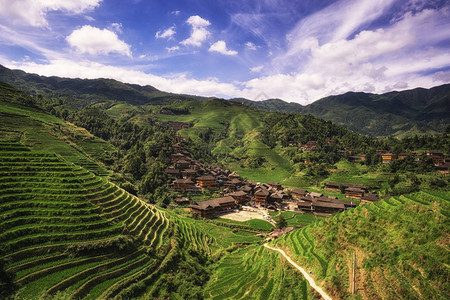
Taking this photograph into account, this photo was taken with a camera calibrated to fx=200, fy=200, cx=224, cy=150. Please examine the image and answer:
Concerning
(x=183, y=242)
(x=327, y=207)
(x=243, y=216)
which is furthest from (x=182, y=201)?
(x=327, y=207)

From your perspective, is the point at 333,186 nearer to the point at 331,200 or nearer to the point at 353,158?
the point at 331,200

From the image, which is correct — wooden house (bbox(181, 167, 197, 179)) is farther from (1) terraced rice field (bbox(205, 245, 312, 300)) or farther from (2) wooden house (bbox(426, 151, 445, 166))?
(2) wooden house (bbox(426, 151, 445, 166))

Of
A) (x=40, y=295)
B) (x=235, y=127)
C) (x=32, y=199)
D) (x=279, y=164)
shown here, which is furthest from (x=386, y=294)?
(x=235, y=127)

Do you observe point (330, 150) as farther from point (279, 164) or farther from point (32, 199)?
point (32, 199)

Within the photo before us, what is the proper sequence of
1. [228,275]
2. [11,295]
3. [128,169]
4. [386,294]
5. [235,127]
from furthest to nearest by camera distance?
[235,127] → [128,169] → [228,275] → [11,295] → [386,294]

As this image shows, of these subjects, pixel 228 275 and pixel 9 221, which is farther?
pixel 228 275

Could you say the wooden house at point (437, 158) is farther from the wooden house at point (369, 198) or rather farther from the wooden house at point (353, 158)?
the wooden house at point (369, 198)

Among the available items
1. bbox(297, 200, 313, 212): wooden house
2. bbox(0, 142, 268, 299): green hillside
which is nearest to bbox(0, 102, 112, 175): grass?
bbox(0, 142, 268, 299): green hillside
